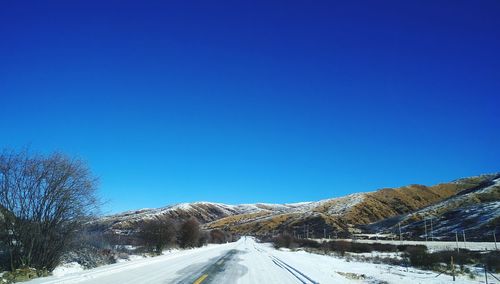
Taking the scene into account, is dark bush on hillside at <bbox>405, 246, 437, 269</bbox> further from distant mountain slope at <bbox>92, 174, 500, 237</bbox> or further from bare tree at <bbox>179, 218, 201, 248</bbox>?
distant mountain slope at <bbox>92, 174, 500, 237</bbox>

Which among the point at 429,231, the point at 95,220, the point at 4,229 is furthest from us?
the point at 429,231

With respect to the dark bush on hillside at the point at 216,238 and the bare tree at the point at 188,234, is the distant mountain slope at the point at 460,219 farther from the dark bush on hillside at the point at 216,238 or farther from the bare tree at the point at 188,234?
the bare tree at the point at 188,234

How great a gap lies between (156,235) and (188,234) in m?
15.6

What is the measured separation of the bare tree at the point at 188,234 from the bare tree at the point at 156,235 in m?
12.1

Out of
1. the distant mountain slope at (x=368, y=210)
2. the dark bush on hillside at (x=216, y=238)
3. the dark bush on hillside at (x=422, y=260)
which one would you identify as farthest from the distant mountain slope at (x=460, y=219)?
the dark bush on hillside at (x=216, y=238)

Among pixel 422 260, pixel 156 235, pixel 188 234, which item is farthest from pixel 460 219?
pixel 156 235

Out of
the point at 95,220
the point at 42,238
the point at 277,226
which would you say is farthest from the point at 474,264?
the point at 277,226

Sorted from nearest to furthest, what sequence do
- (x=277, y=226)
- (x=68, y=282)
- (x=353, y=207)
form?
(x=68, y=282) → (x=353, y=207) → (x=277, y=226)

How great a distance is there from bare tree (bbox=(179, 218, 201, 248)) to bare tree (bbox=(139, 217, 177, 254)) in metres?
12.1

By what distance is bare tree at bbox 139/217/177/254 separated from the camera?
4291 centimetres

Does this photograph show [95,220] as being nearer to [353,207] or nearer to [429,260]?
[429,260]

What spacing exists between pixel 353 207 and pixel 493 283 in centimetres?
13845

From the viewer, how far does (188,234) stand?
58.5m

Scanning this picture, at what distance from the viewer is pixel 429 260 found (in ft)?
105
